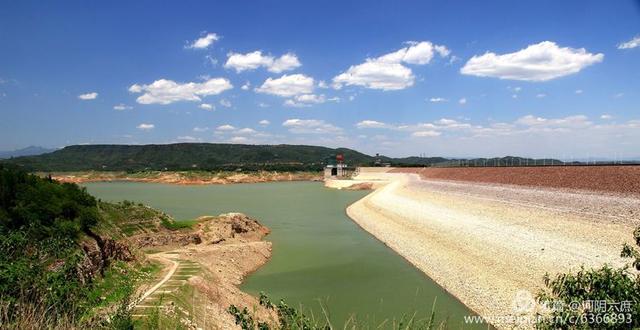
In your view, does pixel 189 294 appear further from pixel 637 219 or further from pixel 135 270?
pixel 637 219

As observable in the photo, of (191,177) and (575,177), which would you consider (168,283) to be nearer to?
(575,177)

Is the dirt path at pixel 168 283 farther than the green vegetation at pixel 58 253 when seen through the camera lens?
→ Yes

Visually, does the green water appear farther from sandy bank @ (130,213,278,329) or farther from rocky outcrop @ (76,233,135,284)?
rocky outcrop @ (76,233,135,284)

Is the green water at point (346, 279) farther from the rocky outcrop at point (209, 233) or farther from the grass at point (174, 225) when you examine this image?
the grass at point (174, 225)

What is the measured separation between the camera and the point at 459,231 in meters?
28.0

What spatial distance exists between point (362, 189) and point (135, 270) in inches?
3081

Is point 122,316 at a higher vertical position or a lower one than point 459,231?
higher

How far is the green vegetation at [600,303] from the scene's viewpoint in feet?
18.7

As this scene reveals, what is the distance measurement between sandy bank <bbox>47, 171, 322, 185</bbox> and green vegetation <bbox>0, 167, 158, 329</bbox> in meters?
99.0

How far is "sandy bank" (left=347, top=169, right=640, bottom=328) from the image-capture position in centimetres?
1741

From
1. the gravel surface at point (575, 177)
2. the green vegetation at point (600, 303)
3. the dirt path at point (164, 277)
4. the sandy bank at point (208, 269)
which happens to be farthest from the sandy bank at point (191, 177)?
the green vegetation at point (600, 303)

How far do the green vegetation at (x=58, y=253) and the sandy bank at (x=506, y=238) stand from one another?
40.7 feet

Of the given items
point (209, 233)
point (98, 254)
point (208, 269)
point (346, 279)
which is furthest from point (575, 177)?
point (98, 254)

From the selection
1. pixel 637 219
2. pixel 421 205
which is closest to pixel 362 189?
pixel 421 205
